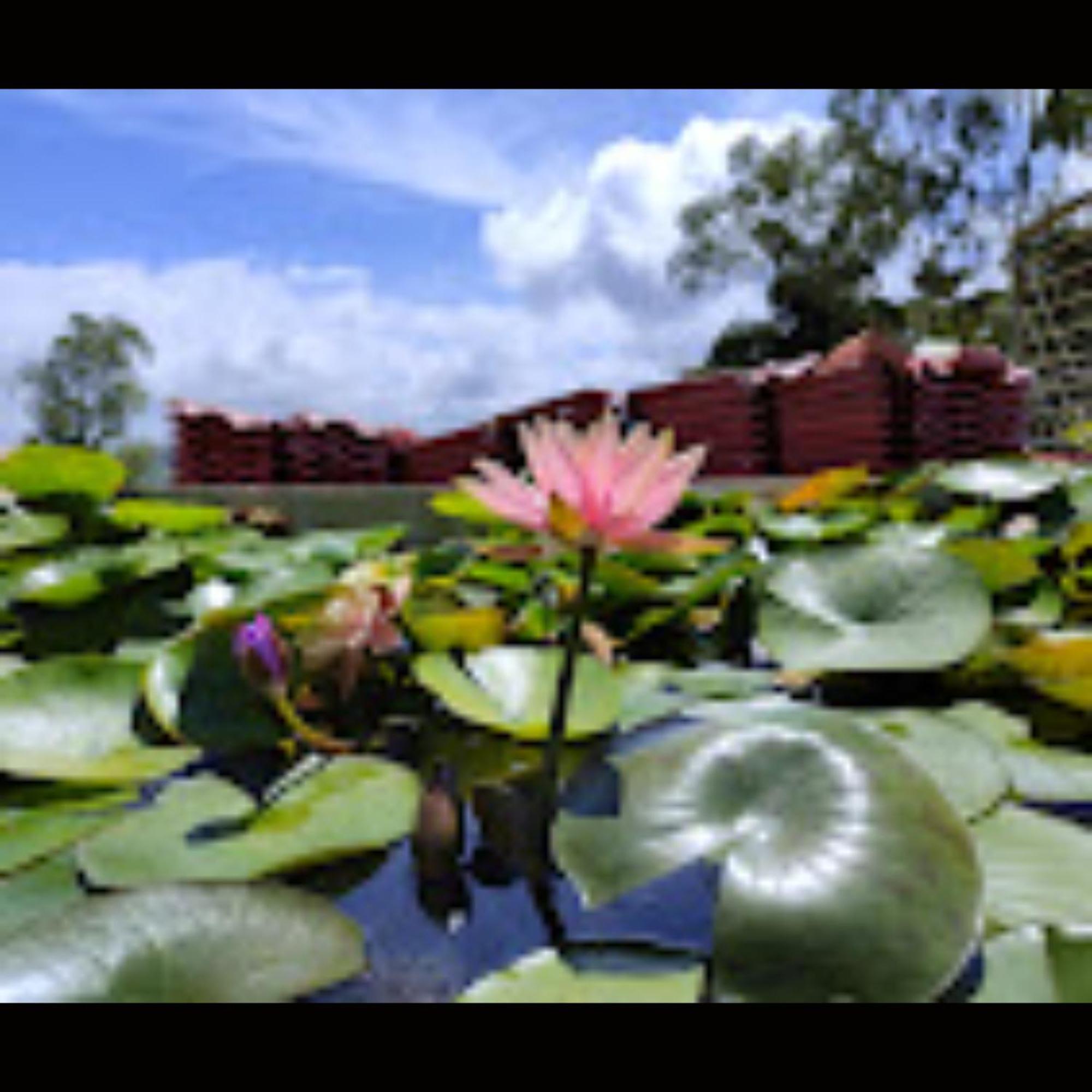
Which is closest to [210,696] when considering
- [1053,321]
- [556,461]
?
[556,461]

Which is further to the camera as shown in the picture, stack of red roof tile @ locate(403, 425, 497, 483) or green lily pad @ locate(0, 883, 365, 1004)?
stack of red roof tile @ locate(403, 425, 497, 483)

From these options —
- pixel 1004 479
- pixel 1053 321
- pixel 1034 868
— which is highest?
pixel 1053 321

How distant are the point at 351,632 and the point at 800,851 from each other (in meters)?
0.30

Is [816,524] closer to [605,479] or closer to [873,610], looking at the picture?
[873,610]

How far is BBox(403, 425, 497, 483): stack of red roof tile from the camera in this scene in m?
2.87

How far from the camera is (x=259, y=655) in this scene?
462mm

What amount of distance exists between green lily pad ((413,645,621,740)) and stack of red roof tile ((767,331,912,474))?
80.5 inches

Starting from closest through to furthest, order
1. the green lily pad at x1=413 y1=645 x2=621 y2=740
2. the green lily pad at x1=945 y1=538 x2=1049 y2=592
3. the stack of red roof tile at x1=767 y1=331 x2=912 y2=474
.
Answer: the green lily pad at x1=413 y1=645 x2=621 y2=740 → the green lily pad at x1=945 y1=538 x2=1049 y2=592 → the stack of red roof tile at x1=767 y1=331 x2=912 y2=474

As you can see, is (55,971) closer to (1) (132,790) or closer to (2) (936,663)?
(1) (132,790)

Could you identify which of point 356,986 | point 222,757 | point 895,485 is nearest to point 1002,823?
point 356,986

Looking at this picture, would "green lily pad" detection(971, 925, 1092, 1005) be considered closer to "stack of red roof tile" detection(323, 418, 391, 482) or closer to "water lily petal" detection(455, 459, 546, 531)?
"water lily petal" detection(455, 459, 546, 531)

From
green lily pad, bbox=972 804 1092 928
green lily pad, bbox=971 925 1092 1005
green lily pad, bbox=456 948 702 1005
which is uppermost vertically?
green lily pad, bbox=456 948 702 1005

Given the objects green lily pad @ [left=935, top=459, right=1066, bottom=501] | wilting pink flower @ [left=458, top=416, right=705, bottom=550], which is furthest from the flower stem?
green lily pad @ [left=935, top=459, right=1066, bottom=501]
